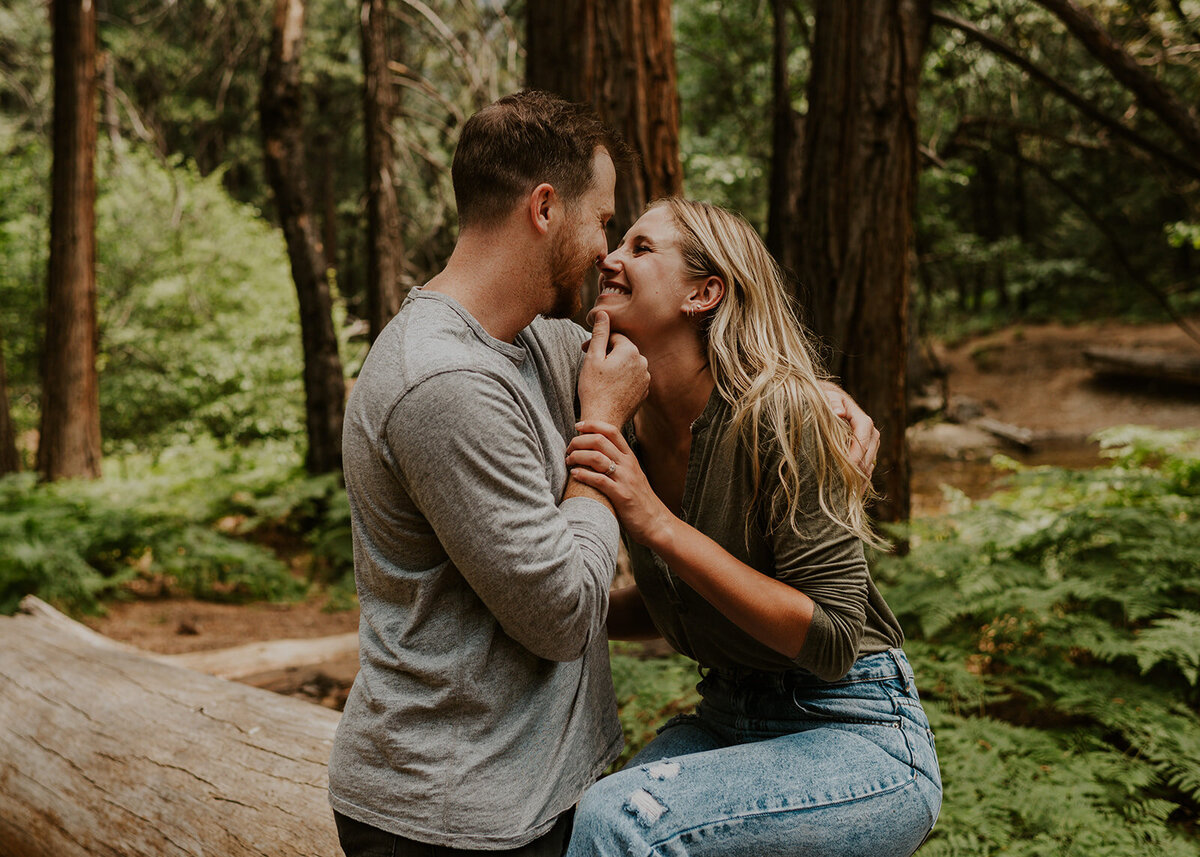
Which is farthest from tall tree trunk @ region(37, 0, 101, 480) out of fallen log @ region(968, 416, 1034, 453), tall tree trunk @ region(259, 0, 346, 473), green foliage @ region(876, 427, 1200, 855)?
fallen log @ region(968, 416, 1034, 453)

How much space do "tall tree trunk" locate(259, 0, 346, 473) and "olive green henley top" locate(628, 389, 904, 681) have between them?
784 cm

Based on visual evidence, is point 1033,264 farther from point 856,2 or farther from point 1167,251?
point 856,2

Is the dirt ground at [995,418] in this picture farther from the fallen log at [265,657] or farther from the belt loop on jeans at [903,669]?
the belt loop on jeans at [903,669]

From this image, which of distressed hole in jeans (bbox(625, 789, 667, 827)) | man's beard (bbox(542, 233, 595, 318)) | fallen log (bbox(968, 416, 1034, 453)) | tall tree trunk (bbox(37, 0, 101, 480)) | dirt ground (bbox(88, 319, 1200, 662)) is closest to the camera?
distressed hole in jeans (bbox(625, 789, 667, 827))

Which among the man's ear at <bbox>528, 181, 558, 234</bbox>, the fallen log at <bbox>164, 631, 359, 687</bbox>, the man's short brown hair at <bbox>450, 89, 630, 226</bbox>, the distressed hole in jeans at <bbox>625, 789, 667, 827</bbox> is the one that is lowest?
the fallen log at <bbox>164, 631, 359, 687</bbox>

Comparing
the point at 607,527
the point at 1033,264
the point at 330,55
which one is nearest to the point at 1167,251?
the point at 1033,264

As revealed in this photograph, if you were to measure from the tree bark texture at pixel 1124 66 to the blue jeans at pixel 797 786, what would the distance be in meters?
4.13

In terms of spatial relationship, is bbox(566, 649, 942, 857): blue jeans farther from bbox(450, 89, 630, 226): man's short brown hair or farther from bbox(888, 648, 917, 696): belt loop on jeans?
bbox(450, 89, 630, 226): man's short brown hair

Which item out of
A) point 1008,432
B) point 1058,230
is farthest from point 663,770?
point 1058,230

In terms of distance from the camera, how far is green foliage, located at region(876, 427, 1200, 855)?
308cm

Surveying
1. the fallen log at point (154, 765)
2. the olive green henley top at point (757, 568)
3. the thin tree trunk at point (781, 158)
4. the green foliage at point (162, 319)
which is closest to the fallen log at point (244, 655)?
the fallen log at point (154, 765)

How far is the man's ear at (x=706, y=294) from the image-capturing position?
84.3 inches

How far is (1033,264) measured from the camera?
2441 cm

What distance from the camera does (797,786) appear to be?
1766 mm
